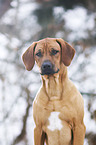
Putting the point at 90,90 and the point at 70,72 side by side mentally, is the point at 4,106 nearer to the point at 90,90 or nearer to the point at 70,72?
the point at 70,72

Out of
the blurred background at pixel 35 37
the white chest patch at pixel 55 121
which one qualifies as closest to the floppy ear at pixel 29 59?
the white chest patch at pixel 55 121

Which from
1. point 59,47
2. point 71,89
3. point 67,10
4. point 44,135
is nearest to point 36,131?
point 44,135

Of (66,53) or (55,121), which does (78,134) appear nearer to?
(55,121)

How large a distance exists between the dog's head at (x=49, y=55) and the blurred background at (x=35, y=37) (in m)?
0.92

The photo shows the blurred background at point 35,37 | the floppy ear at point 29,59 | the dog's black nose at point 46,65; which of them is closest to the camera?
the dog's black nose at point 46,65

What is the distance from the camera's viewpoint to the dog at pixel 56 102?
106cm

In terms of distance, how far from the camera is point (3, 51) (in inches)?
88.2

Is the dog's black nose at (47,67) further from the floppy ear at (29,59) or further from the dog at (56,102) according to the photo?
the floppy ear at (29,59)

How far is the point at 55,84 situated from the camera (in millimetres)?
1152

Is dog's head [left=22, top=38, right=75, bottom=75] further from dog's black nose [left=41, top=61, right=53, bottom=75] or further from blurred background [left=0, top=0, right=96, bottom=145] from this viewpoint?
blurred background [left=0, top=0, right=96, bottom=145]

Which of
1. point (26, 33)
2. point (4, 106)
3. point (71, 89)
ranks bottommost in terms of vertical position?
point (4, 106)

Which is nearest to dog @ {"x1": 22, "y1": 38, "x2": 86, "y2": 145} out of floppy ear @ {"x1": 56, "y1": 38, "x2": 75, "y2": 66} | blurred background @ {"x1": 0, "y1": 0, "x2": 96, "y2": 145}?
floppy ear @ {"x1": 56, "y1": 38, "x2": 75, "y2": 66}

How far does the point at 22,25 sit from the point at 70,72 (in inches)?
34.7

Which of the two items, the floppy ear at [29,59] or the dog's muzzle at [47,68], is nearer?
the dog's muzzle at [47,68]
